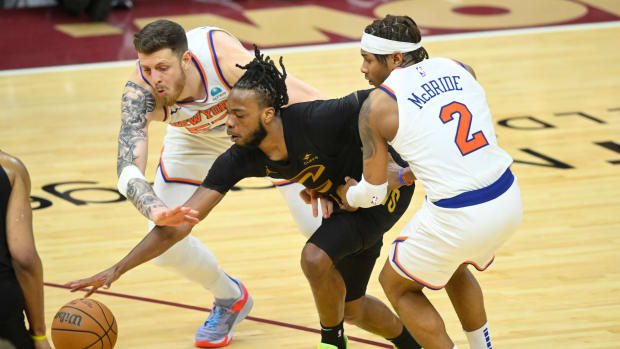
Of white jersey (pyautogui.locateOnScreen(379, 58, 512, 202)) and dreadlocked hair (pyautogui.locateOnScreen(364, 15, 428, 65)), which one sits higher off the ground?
dreadlocked hair (pyautogui.locateOnScreen(364, 15, 428, 65))

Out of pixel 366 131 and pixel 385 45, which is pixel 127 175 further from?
pixel 385 45

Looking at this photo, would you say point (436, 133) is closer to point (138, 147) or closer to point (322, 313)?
point (322, 313)

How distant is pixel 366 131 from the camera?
3.69 metres

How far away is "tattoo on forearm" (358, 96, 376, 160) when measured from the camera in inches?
145

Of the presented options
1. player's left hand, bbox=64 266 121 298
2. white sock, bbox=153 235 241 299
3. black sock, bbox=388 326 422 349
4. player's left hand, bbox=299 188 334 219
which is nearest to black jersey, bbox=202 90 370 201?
player's left hand, bbox=299 188 334 219

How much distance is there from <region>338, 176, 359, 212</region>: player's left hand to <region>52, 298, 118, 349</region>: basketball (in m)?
1.25

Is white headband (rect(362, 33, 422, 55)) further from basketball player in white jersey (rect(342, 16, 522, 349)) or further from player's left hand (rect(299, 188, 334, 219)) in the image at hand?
player's left hand (rect(299, 188, 334, 219))

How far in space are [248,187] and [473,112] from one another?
13.0 feet

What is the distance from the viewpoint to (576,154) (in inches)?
298

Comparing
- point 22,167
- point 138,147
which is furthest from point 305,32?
point 22,167

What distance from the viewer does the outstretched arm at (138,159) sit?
12.2ft

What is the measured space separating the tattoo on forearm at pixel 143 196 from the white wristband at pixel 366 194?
85cm

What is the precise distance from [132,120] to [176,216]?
82 centimetres

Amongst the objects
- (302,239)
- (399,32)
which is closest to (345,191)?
(399,32)
